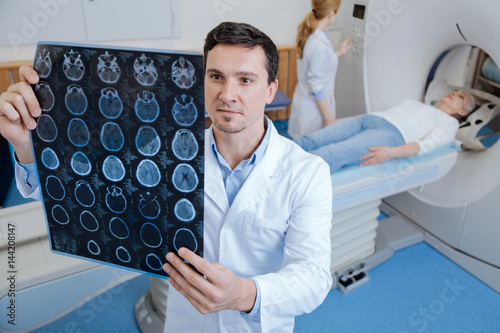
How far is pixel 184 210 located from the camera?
79 cm

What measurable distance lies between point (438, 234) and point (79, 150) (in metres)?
2.25

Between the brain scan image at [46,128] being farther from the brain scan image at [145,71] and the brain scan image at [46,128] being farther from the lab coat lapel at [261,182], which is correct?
the lab coat lapel at [261,182]

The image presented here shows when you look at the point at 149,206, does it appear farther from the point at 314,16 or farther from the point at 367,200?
the point at 314,16

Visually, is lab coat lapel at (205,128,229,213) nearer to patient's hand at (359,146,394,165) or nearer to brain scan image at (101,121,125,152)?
brain scan image at (101,121,125,152)

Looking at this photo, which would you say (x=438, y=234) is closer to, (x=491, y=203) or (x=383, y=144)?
(x=491, y=203)

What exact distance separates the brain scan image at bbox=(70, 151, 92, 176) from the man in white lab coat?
0.10 metres

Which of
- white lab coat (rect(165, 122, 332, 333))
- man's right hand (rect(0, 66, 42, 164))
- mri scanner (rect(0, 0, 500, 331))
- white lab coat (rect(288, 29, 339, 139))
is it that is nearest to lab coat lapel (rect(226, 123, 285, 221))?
white lab coat (rect(165, 122, 332, 333))

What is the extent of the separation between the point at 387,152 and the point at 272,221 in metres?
1.26

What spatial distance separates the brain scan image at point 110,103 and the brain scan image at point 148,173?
10 centimetres

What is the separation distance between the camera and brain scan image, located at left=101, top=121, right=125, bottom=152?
2.52 feet

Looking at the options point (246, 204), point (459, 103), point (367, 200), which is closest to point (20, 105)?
point (246, 204)

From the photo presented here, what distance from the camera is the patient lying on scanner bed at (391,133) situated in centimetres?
206

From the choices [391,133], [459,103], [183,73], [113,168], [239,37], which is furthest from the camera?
[459,103]

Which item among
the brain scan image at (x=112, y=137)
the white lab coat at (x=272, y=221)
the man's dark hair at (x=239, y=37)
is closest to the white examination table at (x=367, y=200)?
the white lab coat at (x=272, y=221)
